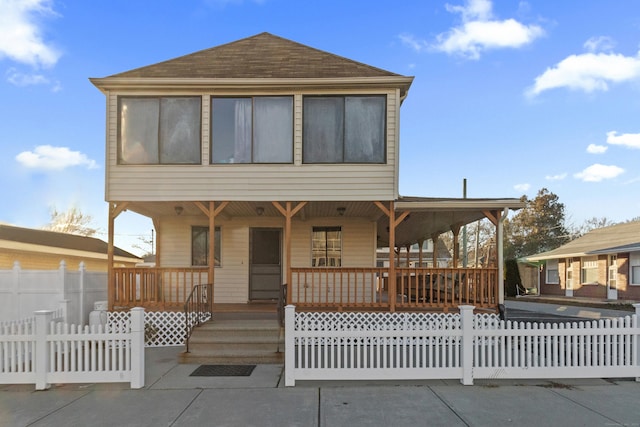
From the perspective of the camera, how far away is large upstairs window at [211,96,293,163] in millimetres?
8953

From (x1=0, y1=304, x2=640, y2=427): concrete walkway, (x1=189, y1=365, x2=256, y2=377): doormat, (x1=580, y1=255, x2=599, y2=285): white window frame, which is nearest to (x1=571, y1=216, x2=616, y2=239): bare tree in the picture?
(x1=580, y1=255, x2=599, y2=285): white window frame

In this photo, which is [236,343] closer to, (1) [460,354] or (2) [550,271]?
(1) [460,354]

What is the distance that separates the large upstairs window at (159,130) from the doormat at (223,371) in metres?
4.33

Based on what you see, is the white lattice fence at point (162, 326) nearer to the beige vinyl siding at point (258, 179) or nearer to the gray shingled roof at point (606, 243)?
the beige vinyl siding at point (258, 179)

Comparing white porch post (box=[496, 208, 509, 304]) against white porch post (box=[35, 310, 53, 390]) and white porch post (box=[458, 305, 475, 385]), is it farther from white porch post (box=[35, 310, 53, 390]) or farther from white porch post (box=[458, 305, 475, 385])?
white porch post (box=[35, 310, 53, 390])

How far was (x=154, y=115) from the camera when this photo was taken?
902cm

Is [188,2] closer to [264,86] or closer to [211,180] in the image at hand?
[264,86]

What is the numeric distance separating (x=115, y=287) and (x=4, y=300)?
6.35 feet

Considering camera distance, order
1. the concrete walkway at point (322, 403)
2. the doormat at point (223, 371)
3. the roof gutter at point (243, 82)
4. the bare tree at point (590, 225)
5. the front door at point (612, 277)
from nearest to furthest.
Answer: the concrete walkway at point (322, 403) → the doormat at point (223, 371) → the roof gutter at point (243, 82) → the front door at point (612, 277) → the bare tree at point (590, 225)

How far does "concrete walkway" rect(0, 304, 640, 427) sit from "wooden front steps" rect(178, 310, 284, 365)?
95 centimetres

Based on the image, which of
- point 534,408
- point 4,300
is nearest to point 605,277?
point 534,408

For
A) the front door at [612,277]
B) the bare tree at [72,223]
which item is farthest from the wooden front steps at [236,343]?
the bare tree at [72,223]

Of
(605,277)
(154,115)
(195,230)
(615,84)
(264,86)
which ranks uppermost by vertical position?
(615,84)

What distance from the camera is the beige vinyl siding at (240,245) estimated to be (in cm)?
1091
